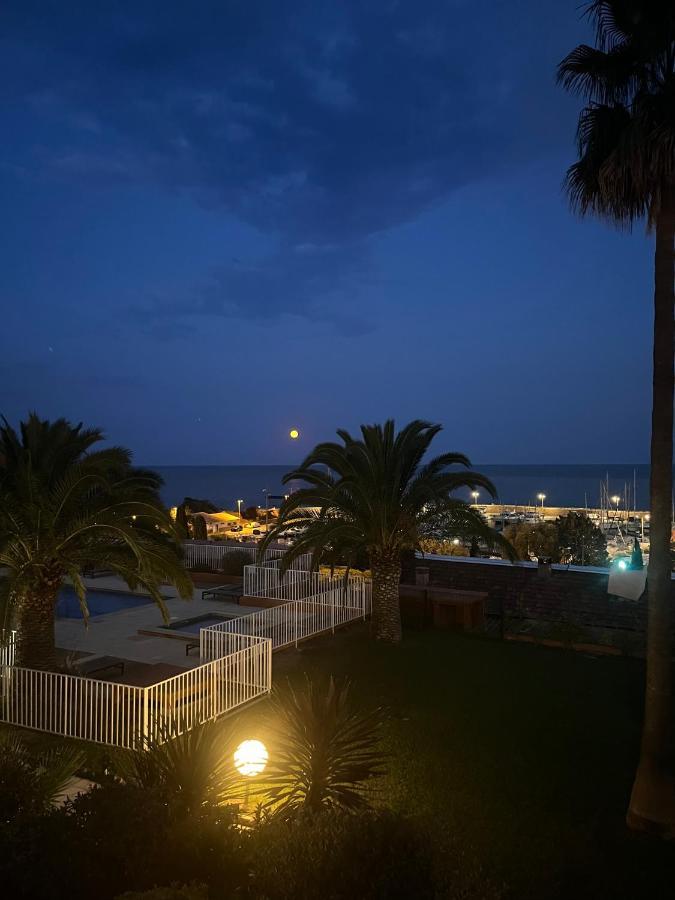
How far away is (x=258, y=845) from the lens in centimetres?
479

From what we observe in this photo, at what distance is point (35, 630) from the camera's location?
33.3 ft

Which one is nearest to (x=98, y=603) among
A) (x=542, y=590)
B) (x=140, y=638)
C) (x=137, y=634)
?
(x=137, y=634)

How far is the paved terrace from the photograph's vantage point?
1223cm

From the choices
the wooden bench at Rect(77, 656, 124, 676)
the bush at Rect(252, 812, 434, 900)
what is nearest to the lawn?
the bush at Rect(252, 812, 434, 900)

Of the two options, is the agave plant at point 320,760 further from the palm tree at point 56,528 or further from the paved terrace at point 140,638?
the paved terrace at point 140,638

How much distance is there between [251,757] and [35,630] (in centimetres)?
505

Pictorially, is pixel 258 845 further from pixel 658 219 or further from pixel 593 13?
pixel 593 13

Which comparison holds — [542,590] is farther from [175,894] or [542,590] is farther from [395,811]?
[175,894]

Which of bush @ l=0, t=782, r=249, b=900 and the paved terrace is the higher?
bush @ l=0, t=782, r=249, b=900

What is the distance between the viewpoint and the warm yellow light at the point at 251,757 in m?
6.88

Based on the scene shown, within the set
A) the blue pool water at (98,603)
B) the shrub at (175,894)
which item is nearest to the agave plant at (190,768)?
the shrub at (175,894)

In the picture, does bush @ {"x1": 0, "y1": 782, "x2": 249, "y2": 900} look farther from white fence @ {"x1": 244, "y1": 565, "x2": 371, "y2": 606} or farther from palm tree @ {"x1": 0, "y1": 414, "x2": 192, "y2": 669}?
white fence @ {"x1": 244, "y1": 565, "x2": 371, "y2": 606}

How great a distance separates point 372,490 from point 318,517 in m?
1.60

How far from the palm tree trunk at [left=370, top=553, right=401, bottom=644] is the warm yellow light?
6869 millimetres
